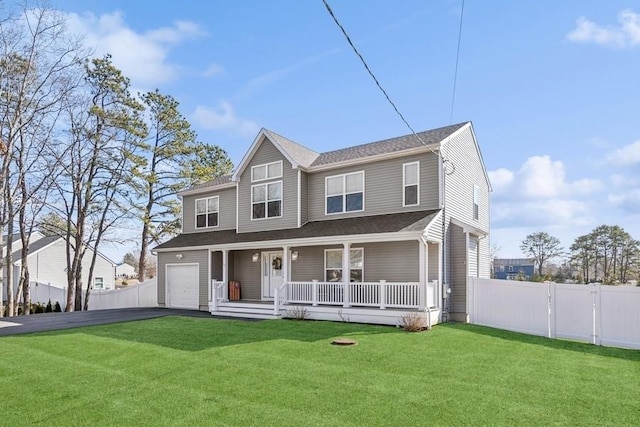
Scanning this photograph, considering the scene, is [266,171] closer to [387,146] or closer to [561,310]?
[387,146]

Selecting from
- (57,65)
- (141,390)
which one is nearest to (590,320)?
(141,390)

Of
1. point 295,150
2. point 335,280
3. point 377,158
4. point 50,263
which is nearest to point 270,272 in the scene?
point 335,280

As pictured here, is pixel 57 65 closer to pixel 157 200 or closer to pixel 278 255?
pixel 157 200

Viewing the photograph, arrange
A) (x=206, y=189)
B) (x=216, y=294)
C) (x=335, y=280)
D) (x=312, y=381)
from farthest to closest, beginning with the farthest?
(x=206, y=189), (x=216, y=294), (x=335, y=280), (x=312, y=381)

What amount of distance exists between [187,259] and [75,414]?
1360cm

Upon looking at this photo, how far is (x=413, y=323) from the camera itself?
11.0 m

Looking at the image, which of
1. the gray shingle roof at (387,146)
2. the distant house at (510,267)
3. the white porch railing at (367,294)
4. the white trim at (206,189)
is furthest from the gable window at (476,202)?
the distant house at (510,267)

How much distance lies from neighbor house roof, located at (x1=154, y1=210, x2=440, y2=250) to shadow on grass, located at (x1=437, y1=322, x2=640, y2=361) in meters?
3.17

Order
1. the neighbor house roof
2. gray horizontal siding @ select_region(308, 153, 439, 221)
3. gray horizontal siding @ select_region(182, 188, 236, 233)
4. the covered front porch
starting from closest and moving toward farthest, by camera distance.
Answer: the covered front porch → the neighbor house roof → gray horizontal siding @ select_region(308, 153, 439, 221) → gray horizontal siding @ select_region(182, 188, 236, 233)

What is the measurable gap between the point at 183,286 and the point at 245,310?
492 cm

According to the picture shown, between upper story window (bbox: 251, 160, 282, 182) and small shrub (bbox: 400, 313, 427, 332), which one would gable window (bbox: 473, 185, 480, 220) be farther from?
upper story window (bbox: 251, 160, 282, 182)

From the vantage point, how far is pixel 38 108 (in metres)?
18.3

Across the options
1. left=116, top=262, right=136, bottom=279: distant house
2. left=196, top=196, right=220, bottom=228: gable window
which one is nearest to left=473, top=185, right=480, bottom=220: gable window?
left=196, top=196, right=220, bottom=228: gable window

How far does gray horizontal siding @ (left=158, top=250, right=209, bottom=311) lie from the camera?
57.7 ft
